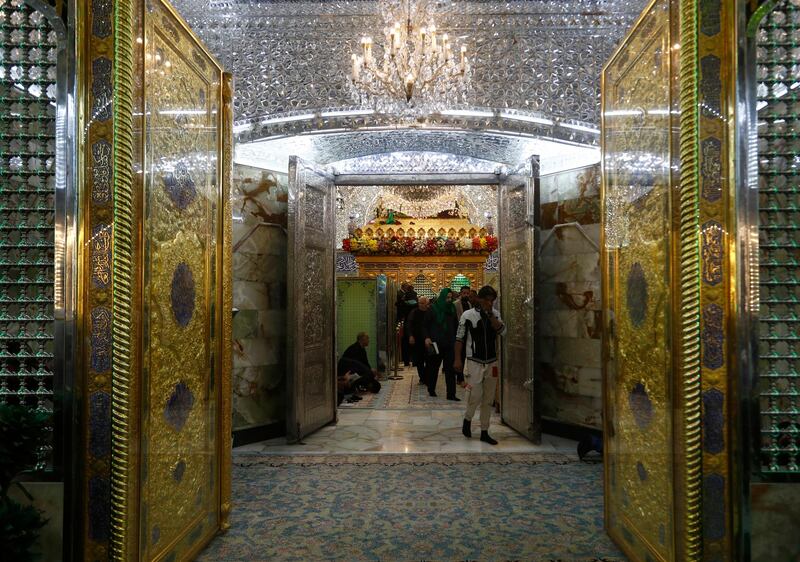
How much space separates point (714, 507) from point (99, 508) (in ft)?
7.45

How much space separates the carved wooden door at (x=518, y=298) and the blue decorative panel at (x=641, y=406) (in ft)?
7.27

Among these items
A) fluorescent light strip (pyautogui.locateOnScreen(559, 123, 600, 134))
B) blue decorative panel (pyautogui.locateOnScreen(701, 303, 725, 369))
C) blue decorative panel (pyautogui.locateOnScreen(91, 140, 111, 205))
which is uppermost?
fluorescent light strip (pyautogui.locateOnScreen(559, 123, 600, 134))

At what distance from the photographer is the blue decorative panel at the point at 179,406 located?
239 cm

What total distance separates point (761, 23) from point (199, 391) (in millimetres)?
2962

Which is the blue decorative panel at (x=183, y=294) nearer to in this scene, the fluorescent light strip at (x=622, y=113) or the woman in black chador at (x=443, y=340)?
the fluorescent light strip at (x=622, y=113)

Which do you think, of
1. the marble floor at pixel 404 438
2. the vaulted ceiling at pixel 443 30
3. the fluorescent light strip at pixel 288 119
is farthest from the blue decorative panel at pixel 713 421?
the fluorescent light strip at pixel 288 119

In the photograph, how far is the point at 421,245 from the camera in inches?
485

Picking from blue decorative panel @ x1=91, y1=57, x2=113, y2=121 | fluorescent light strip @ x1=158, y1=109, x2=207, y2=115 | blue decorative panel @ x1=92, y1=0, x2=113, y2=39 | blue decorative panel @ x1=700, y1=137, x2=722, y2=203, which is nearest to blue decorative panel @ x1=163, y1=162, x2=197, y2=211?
fluorescent light strip @ x1=158, y1=109, x2=207, y2=115

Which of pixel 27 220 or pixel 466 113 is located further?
pixel 466 113

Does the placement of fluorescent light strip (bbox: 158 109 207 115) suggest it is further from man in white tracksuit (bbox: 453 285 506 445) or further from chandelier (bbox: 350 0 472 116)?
man in white tracksuit (bbox: 453 285 506 445)

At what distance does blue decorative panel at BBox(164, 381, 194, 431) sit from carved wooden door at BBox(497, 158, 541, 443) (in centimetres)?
304

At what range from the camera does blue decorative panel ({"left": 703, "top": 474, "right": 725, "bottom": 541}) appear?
2.05 meters

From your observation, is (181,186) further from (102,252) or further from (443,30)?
(443,30)

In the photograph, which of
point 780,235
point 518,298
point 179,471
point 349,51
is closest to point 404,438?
point 518,298
